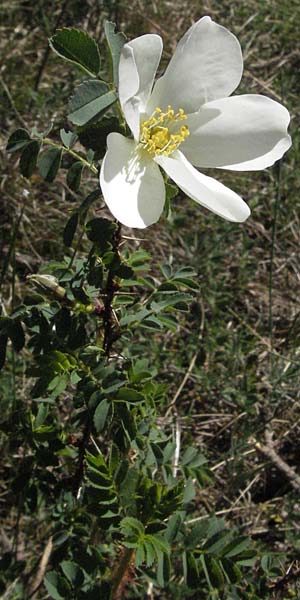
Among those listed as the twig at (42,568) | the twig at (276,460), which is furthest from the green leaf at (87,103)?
the twig at (276,460)

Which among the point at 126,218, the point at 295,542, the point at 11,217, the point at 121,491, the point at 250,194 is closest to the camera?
the point at 126,218

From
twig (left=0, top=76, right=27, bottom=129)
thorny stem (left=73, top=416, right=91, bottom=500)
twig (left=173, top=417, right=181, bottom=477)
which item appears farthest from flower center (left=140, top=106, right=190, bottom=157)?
twig (left=0, top=76, right=27, bottom=129)

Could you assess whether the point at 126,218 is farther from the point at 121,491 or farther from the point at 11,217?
the point at 11,217

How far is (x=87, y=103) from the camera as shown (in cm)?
108

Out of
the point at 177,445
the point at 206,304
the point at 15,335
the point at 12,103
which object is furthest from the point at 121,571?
the point at 12,103

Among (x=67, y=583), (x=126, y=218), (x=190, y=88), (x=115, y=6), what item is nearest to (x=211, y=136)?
(x=190, y=88)

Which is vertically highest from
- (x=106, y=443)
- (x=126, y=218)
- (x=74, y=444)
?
(x=126, y=218)

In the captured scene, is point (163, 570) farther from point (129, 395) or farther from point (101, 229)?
point (101, 229)

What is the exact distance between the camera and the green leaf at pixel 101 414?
1.33 meters

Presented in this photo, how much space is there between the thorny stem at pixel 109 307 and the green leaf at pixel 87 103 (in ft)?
0.81

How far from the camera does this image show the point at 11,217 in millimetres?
Answer: 2531

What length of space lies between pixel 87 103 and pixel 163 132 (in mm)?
199

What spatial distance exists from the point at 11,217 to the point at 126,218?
149 cm

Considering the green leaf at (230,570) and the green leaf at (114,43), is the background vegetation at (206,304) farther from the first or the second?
the green leaf at (114,43)
